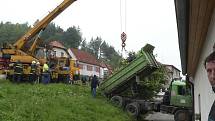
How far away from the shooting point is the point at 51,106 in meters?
18.8

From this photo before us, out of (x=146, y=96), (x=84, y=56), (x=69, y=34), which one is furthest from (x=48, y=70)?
(x=69, y=34)

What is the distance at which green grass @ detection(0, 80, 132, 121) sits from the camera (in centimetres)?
1614

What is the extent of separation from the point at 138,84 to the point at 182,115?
4035mm

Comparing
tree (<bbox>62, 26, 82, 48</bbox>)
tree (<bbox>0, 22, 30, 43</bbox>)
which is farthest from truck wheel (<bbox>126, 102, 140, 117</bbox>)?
tree (<bbox>62, 26, 82, 48</bbox>)

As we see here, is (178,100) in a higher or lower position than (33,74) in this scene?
lower

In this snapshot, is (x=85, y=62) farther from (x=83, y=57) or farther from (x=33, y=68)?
(x=33, y=68)

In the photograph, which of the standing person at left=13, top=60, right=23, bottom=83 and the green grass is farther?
the standing person at left=13, top=60, right=23, bottom=83

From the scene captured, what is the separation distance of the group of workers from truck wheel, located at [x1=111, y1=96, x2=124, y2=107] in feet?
14.0

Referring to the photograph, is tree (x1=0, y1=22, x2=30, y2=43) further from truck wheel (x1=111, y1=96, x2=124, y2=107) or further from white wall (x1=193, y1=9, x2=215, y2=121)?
white wall (x1=193, y1=9, x2=215, y2=121)

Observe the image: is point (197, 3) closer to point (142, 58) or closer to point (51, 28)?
point (142, 58)

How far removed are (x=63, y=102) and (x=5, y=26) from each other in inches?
4124

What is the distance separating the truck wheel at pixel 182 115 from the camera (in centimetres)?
2458

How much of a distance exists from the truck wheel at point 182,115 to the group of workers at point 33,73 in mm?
8192

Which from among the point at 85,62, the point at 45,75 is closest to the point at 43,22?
the point at 45,75
